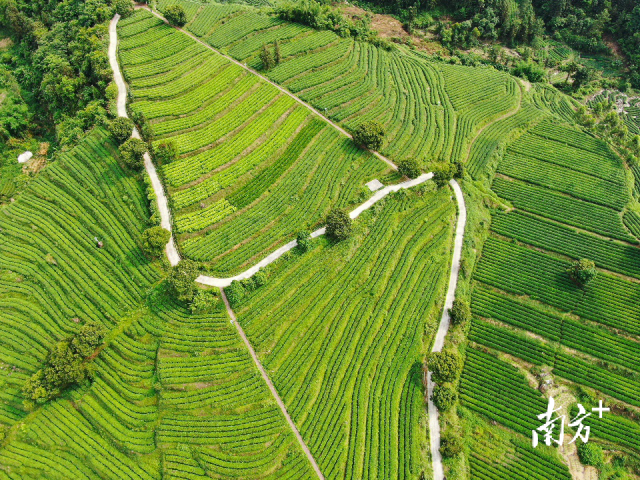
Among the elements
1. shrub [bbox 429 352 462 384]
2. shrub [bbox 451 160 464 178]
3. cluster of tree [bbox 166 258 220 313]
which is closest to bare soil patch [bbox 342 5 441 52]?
shrub [bbox 451 160 464 178]

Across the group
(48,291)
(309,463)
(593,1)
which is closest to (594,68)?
(593,1)

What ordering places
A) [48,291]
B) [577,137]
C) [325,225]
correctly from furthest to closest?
[577,137]
[325,225]
[48,291]

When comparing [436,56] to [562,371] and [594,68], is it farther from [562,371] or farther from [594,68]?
[562,371]

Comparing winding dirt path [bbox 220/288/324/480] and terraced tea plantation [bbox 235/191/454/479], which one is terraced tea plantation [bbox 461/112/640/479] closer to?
terraced tea plantation [bbox 235/191/454/479]

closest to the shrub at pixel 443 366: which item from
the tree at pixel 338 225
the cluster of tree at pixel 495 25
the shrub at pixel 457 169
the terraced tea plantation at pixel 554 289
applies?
the terraced tea plantation at pixel 554 289

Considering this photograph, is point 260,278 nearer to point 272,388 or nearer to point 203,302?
point 203,302

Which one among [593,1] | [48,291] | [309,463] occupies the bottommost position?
[309,463]

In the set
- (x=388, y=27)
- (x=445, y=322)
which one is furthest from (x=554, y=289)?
(x=388, y=27)
